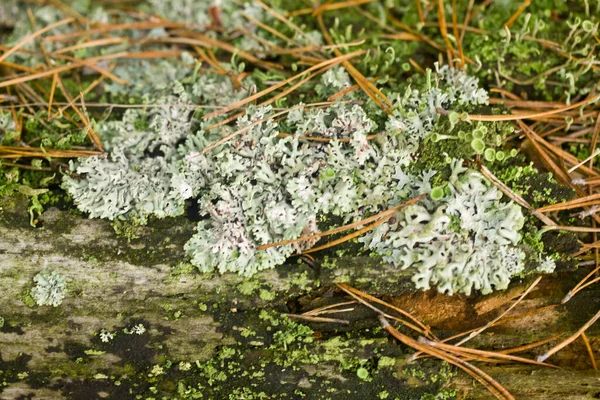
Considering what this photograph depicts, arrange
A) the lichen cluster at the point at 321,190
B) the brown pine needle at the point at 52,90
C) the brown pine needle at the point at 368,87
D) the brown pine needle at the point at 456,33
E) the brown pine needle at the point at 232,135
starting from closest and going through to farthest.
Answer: the lichen cluster at the point at 321,190, the brown pine needle at the point at 232,135, the brown pine needle at the point at 368,87, the brown pine needle at the point at 456,33, the brown pine needle at the point at 52,90

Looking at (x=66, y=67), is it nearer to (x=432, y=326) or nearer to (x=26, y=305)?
(x=26, y=305)

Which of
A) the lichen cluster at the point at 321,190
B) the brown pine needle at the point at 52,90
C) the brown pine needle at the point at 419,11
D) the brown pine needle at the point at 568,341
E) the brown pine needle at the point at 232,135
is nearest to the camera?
the lichen cluster at the point at 321,190

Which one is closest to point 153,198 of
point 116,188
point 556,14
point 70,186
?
point 116,188

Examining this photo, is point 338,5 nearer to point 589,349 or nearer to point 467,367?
point 467,367

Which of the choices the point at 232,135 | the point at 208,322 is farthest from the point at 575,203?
the point at 208,322

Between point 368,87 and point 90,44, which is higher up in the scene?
point 90,44

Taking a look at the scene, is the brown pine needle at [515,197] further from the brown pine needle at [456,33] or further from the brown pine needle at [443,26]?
the brown pine needle at [443,26]

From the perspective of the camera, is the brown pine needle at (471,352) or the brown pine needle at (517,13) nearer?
the brown pine needle at (471,352)

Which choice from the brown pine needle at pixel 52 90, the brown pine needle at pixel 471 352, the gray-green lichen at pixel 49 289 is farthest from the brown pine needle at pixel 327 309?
the brown pine needle at pixel 52 90
